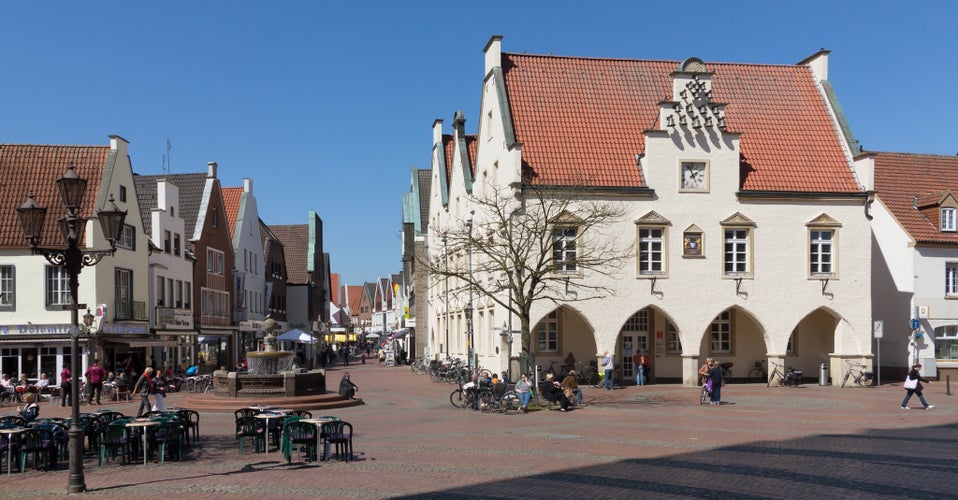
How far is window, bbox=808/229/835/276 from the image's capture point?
132 ft

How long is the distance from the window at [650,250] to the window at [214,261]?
2664cm

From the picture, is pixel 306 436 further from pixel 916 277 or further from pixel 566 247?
pixel 916 277

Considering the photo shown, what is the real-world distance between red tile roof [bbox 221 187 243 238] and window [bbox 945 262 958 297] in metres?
40.2

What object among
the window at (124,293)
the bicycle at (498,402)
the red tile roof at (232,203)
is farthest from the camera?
the red tile roof at (232,203)

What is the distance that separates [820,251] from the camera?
132 feet

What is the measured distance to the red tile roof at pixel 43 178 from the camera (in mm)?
38062

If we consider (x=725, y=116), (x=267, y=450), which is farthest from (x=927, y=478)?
(x=725, y=116)

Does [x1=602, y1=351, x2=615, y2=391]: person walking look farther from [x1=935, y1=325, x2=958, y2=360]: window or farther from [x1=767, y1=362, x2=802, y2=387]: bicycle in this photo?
[x1=935, y1=325, x2=958, y2=360]: window

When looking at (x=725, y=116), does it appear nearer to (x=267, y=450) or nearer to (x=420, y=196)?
(x=267, y=450)

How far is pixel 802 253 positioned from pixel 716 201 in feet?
13.4

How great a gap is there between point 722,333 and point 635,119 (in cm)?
971

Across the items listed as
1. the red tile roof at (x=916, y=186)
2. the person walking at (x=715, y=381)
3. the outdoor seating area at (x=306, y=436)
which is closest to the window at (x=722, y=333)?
the red tile roof at (x=916, y=186)

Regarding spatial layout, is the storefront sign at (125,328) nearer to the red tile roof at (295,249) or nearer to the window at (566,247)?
the window at (566,247)

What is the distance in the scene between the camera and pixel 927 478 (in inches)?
610
